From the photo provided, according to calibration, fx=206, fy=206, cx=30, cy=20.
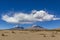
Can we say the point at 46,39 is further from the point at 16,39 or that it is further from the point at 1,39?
the point at 1,39

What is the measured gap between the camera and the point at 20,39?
20594mm

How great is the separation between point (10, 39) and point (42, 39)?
3.28 meters

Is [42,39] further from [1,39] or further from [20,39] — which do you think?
[1,39]

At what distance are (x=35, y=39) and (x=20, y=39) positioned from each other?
1555mm

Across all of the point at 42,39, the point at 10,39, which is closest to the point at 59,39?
the point at 42,39

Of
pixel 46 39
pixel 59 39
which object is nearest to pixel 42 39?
pixel 46 39

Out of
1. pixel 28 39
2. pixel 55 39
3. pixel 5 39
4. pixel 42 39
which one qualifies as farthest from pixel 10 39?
pixel 55 39

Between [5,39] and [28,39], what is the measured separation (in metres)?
2.32

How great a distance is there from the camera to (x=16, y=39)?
67.8 ft

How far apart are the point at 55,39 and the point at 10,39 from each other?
4.67 m

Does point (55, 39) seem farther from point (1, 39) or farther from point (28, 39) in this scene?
point (1, 39)

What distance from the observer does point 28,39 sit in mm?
20938

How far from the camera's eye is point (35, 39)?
20969 mm

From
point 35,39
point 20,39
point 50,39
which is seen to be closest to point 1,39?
point 20,39
